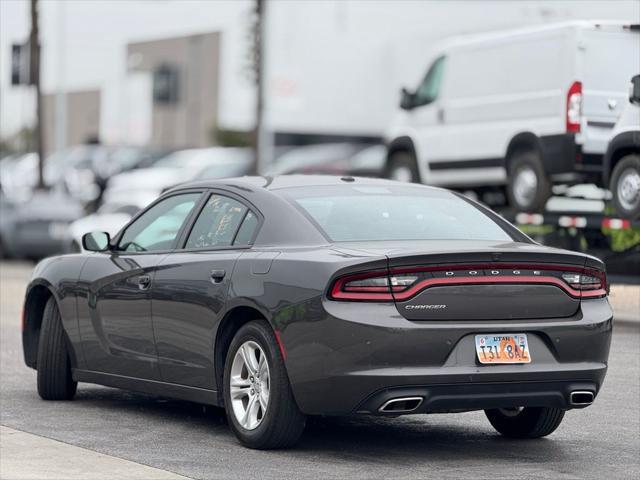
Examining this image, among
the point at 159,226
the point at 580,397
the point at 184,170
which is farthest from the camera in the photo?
the point at 184,170

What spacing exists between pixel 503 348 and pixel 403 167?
13745 mm

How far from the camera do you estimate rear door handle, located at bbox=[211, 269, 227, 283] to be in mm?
8570

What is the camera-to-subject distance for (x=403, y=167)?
2156cm

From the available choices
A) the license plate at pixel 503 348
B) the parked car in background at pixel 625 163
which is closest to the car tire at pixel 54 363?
the license plate at pixel 503 348

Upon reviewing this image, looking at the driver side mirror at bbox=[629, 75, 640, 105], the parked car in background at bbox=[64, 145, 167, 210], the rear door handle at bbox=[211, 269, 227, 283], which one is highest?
the driver side mirror at bbox=[629, 75, 640, 105]

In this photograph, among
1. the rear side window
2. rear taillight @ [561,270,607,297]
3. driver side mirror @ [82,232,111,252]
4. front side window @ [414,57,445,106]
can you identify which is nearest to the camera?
rear taillight @ [561,270,607,297]

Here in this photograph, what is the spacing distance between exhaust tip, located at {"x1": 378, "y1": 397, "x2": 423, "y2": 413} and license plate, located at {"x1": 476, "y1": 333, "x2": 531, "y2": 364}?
39 cm

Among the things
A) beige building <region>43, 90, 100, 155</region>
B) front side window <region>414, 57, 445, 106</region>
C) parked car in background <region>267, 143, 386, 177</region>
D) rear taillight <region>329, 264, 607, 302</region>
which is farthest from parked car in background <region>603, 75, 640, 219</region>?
beige building <region>43, 90, 100, 155</region>

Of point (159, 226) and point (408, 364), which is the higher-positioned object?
point (159, 226)

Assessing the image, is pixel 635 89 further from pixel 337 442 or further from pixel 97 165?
pixel 97 165

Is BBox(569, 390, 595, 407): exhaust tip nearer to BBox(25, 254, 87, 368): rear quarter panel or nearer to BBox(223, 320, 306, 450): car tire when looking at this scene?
BBox(223, 320, 306, 450): car tire

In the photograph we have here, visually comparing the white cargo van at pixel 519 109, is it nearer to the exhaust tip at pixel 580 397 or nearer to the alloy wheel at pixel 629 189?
the alloy wheel at pixel 629 189

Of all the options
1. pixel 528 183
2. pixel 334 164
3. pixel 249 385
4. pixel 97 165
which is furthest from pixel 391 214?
pixel 97 165

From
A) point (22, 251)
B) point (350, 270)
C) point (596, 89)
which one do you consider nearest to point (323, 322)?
point (350, 270)
